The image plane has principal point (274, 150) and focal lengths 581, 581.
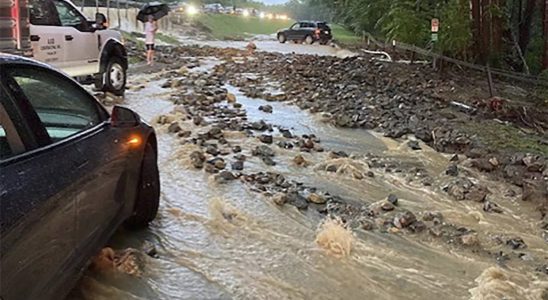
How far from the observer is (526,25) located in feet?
59.4

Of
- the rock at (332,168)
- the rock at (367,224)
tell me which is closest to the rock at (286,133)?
the rock at (332,168)

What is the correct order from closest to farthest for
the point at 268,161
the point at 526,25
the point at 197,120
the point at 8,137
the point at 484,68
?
the point at 8,137 < the point at 268,161 < the point at 197,120 < the point at 484,68 < the point at 526,25

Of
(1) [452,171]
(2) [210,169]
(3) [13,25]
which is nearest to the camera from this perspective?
(3) [13,25]

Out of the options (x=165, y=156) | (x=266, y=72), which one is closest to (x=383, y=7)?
(x=266, y=72)

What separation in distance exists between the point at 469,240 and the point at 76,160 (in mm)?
3348

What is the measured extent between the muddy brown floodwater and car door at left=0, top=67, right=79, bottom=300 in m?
1.05

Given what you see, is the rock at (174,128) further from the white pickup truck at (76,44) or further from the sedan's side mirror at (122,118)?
the sedan's side mirror at (122,118)

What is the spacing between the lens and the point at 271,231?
508 cm

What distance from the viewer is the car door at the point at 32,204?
7.47 feet

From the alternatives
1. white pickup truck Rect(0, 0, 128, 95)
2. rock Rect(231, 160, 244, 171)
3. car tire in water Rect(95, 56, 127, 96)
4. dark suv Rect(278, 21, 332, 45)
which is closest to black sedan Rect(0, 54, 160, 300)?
rock Rect(231, 160, 244, 171)

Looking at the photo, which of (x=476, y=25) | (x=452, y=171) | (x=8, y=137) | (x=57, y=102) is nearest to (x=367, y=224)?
(x=452, y=171)

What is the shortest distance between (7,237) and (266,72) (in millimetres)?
16540

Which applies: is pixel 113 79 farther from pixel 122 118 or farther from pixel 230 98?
pixel 122 118

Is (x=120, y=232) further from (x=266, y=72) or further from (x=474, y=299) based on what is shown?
(x=266, y=72)
